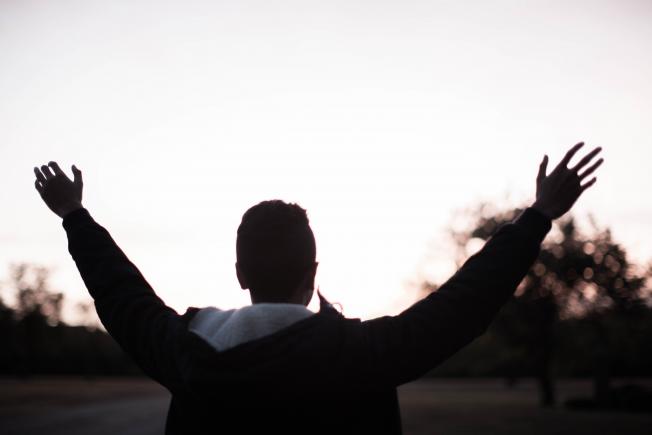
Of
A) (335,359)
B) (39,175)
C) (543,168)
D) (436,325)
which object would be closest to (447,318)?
(436,325)

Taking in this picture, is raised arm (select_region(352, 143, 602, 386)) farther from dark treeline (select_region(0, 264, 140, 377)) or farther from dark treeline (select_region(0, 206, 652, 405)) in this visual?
dark treeline (select_region(0, 264, 140, 377))

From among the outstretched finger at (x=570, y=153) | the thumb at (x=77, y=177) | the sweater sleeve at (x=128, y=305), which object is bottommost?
the sweater sleeve at (x=128, y=305)

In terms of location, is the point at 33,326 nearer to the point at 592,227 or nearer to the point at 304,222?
the point at 592,227

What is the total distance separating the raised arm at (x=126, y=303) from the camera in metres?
1.48

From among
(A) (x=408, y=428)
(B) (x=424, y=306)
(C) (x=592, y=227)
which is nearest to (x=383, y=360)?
(B) (x=424, y=306)

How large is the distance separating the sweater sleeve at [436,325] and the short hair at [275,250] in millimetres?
253

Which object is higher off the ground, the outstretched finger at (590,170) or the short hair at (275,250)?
the outstretched finger at (590,170)

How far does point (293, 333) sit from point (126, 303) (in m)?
0.52

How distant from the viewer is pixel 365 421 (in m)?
1.38

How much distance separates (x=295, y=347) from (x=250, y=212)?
0.44 meters

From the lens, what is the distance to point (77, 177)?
1.90 m

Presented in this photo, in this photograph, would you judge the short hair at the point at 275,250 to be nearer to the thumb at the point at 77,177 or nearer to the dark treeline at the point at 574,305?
the thumb at the point at 77,177

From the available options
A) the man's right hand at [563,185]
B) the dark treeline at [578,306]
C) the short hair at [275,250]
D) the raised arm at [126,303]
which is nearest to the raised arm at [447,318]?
the man's right hand at [563,185]

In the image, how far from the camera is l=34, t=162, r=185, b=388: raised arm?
1.48 metres
